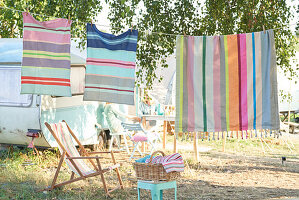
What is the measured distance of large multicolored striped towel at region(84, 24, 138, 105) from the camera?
4918 mm

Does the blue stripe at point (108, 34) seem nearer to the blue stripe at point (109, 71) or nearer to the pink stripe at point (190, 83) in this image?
the blue stripe at point (109, 71)

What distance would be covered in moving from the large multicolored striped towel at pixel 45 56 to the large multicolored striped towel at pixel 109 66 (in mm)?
298

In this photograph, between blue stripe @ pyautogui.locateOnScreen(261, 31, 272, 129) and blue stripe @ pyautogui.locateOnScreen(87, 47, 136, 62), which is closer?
blue stripe @ pyautogui.locateOnScreen(261, 31, 272, 129)

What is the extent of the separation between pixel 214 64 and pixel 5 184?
307cm

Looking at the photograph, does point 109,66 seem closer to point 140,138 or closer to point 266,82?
point 266,82

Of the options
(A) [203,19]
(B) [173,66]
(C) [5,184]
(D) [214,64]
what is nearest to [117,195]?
(C) [5,184]

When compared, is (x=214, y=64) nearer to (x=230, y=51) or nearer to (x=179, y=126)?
(x=230, y=51)

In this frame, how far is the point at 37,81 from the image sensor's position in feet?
15.8

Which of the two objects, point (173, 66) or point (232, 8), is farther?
point (173, 66)

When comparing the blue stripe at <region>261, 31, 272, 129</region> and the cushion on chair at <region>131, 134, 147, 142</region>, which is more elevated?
the blue stripe at <region>261, 31, 272, 129</region>

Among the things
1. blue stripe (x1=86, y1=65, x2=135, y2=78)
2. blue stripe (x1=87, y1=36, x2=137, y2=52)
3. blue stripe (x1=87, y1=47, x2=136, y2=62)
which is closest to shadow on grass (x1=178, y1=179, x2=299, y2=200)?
blue stripe (x1=86, y1=65, x2=135, y2=78)

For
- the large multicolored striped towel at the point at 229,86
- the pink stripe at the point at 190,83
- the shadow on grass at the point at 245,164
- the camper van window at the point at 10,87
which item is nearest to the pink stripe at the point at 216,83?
the large multicolored striped towel at the point at 229,86

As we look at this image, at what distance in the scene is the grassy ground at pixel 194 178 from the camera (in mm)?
4738

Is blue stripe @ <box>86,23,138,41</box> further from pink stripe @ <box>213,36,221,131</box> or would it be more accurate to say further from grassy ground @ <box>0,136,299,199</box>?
grassy ground @ <box>0,136,299,199</box>
